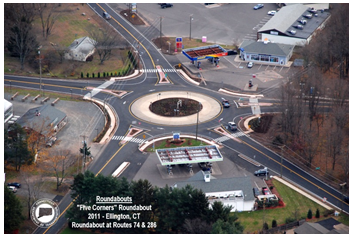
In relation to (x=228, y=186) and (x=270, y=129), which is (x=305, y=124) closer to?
(x=270, y=129)

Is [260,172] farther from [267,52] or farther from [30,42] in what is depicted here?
[30,42]

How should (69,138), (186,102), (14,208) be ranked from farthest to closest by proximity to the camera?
(186,102) < (69,138) < (14,208)

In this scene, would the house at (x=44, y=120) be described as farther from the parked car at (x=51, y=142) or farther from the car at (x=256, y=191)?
the car at (x=256, y=191)

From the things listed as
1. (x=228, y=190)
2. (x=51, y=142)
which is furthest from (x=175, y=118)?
(x=228, y=190)

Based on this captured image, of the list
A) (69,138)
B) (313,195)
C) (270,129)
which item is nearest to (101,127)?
(69,138)

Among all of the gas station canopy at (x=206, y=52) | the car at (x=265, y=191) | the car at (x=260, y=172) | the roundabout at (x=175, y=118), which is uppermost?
the gas station canopy at (x=206, y=52)

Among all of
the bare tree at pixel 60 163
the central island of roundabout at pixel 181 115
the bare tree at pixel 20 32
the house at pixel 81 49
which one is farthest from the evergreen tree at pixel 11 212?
the house at pixel 81 49

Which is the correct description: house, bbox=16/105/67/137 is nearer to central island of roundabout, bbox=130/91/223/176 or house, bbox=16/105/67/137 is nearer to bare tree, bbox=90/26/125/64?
central island of roundabout, bbox=130/91/223/176
